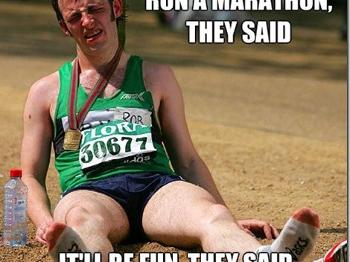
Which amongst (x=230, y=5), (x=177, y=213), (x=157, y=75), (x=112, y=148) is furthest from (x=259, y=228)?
(x=230, y=5)

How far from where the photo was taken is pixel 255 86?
16672mm

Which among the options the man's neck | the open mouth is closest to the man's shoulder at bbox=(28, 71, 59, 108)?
the man's neck

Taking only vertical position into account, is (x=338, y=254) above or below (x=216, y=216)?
below

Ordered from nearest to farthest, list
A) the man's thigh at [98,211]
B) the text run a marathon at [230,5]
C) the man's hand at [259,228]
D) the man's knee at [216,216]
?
the man's knee at [216,216] → the man's thigh at [98,211] → the man's hand at [259,228] → the text run a marathon at [230,5]

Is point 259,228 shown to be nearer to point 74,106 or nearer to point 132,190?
point 132,190

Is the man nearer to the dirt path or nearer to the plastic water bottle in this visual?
the plastic water bottle

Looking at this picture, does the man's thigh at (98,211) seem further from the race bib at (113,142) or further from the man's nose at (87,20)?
the man's nose at (87,20)

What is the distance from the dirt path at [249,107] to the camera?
838cm

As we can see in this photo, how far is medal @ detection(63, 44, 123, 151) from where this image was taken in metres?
6.43

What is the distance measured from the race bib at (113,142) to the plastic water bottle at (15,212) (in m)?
0.34

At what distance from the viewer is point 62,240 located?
5461 millimetres

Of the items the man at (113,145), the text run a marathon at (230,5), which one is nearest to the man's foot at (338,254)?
the man at (113,145)

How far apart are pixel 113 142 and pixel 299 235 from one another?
1.31 m

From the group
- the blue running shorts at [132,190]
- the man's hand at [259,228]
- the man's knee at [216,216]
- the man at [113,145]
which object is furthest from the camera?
the man's hand at [259,228]
